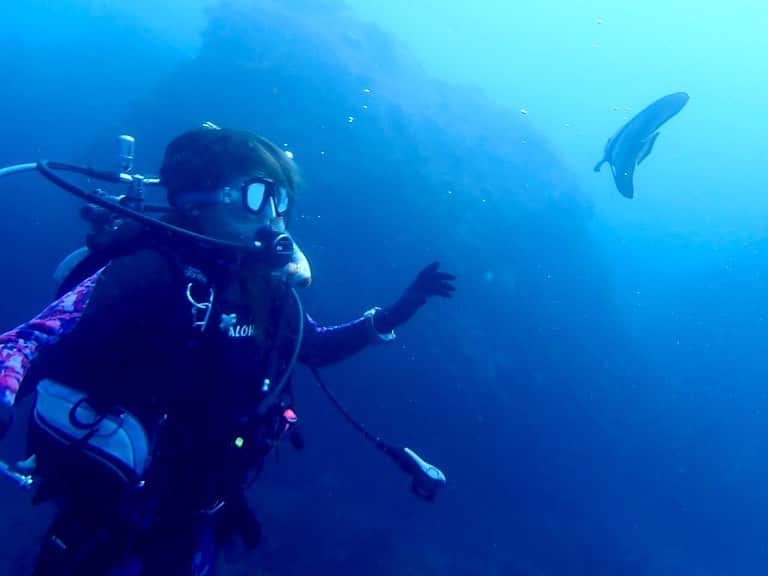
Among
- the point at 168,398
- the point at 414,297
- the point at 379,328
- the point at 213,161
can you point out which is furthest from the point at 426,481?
the point at 213,161

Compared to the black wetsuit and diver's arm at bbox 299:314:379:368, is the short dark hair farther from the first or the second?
diver's arm at bbox 299:314:379:368

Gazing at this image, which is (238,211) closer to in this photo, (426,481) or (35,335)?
(35,335)

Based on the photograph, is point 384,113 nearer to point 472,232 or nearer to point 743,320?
point 472,232

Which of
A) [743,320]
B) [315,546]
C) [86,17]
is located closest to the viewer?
[315,546]

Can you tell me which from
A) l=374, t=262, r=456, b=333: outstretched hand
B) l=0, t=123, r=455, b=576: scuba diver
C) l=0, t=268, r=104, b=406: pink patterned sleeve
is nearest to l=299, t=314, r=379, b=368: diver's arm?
l=374, t=262, r=456, b=333: outstretched hand

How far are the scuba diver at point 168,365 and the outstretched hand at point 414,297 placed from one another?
0.94 metres

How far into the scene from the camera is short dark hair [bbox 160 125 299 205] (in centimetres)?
252

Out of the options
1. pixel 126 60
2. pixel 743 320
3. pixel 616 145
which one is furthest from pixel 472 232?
pixel 743 320

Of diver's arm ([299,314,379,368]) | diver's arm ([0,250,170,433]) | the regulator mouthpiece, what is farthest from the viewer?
diver's arm ([299,314,379,368])

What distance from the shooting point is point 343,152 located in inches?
651

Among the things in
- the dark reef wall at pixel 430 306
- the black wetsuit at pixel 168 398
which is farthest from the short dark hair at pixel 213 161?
the dark reef wall at pixel 430 306

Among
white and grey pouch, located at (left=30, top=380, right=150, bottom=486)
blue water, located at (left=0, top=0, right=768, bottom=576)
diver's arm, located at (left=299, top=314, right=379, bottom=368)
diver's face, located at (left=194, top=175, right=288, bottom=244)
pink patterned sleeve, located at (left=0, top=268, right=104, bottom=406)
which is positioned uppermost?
diver's face, located at (left=194, top=175, right=288, bottom=244)

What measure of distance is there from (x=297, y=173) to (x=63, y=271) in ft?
4.24

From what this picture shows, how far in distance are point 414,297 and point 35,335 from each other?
240cm
